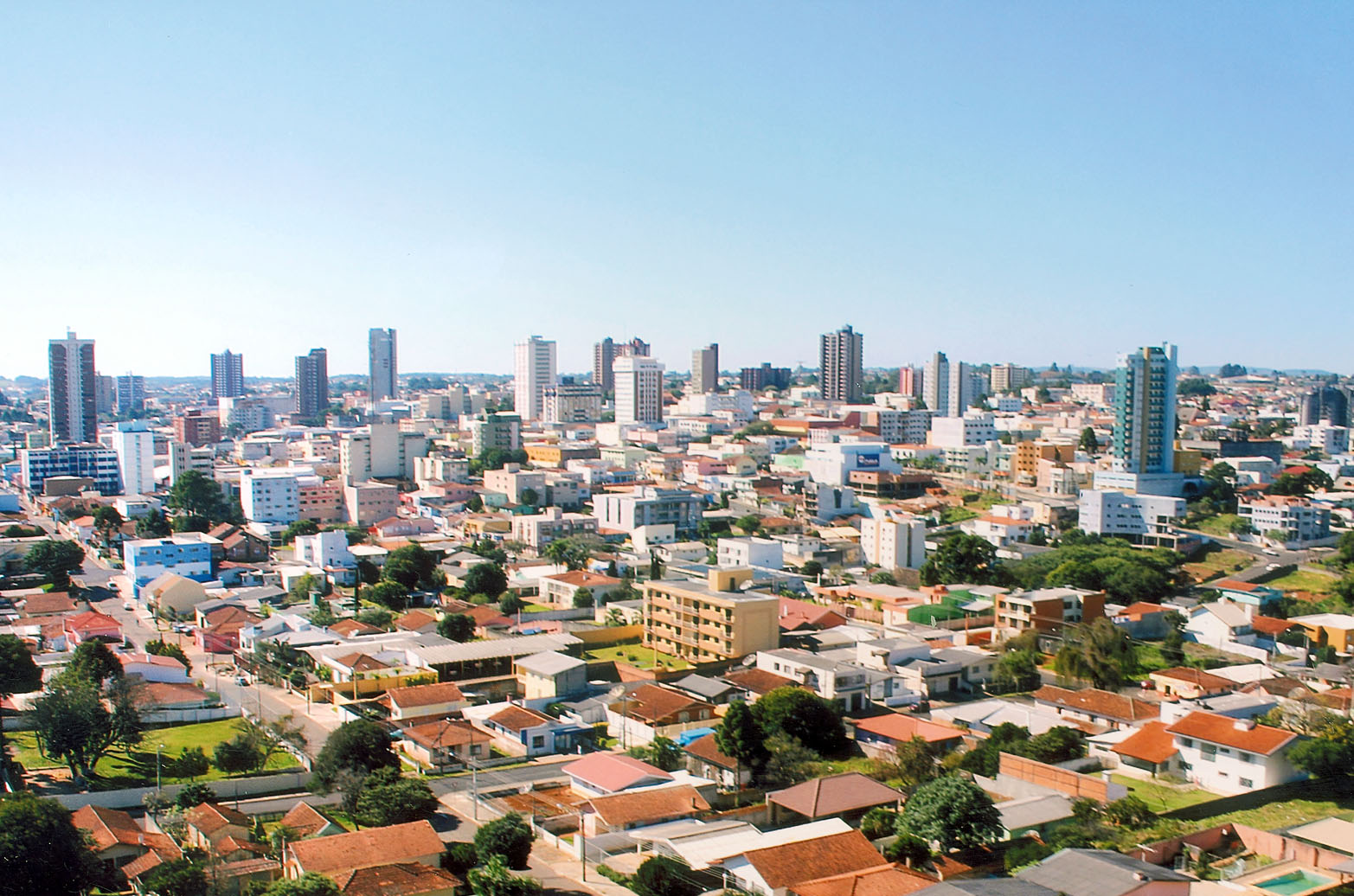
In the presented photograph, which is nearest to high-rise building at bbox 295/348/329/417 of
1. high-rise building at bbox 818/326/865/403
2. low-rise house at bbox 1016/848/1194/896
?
high-rise building at bbox 818/326/865/403

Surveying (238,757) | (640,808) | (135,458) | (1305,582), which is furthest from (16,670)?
(135,458)

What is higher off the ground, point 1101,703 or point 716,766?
point 1101,703

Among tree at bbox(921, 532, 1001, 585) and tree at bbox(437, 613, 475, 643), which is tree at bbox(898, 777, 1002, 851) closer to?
tree at bbox(437, 613, 475, 643)

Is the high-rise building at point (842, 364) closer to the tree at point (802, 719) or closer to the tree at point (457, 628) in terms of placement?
the tree at point (457, 628)

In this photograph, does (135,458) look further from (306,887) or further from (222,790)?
(306,887)

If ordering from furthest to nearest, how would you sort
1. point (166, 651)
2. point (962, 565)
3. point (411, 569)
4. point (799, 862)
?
1. point (411, 569)
2. point (962, 565)
3. point (166, 651)
4. point (799, 862)
